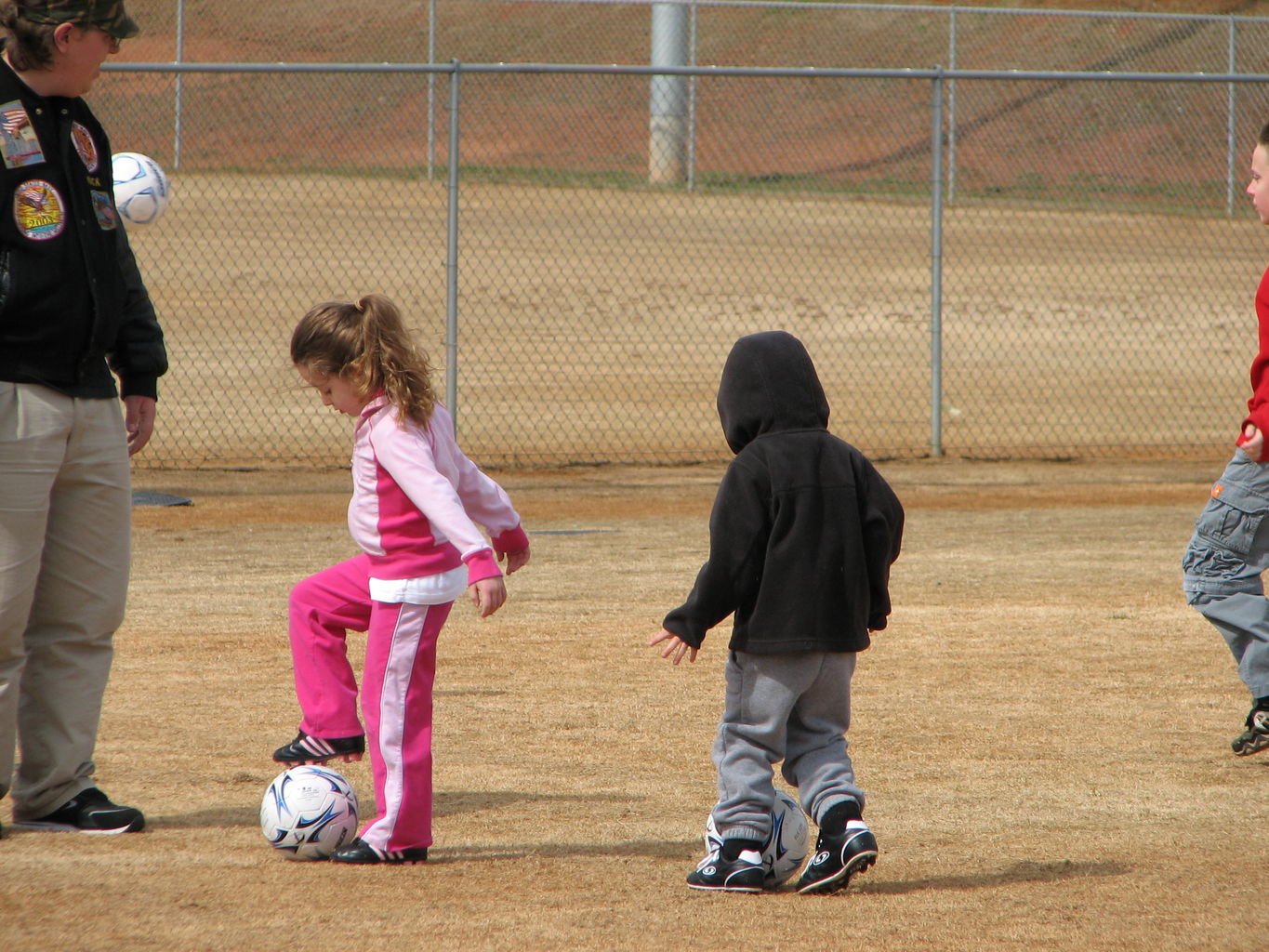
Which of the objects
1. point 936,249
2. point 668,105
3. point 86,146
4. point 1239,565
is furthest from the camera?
point 668,105

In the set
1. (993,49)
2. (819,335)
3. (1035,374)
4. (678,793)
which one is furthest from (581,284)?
(678,793)

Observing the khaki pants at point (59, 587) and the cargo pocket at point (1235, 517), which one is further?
the cargo pocket at point (1235, 517)

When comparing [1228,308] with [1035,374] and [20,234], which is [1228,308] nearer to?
[1035,374]

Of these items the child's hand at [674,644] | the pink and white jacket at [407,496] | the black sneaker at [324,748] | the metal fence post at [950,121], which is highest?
the metal fence post at [950,121]

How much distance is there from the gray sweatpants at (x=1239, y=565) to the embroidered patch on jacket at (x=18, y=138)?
11.4 feet

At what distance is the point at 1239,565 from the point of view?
5199 mm

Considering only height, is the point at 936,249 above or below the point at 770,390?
above

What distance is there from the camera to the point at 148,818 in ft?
14.9

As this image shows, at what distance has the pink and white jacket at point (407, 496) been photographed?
12.8 ft

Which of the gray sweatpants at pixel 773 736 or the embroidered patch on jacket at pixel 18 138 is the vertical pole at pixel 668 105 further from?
the gray sweatpants at pixel 773 736

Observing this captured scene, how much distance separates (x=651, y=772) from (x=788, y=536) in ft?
4.98

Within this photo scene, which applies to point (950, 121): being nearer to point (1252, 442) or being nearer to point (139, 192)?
point (139, 192)

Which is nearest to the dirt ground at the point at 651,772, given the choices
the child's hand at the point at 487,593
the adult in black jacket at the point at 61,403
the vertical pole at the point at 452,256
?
the adult in black jacket at the point at 61,403

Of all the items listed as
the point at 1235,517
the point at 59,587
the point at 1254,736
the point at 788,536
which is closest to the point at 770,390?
the point at 788,536
